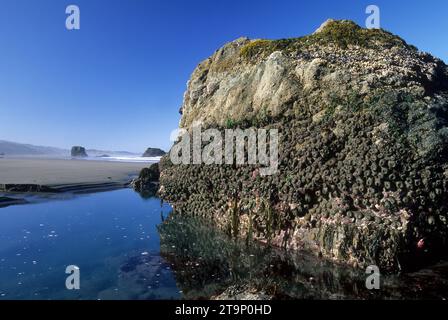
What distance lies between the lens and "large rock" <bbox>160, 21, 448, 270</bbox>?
12805mm

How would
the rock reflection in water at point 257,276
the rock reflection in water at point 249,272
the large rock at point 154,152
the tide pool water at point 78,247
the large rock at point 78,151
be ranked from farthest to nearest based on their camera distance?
1. the large rock at point 78,151
2. the large rock at point 154,152
3. the tide pool water at point 78,247
4. the rock reflection in water at point 249,272
5. the rock reflection in water at point 257,276

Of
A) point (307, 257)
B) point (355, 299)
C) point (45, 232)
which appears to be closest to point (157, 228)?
point (45, 232)

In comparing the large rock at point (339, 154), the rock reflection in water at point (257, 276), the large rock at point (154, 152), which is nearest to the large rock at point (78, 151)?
the large rock at point (154, 152)

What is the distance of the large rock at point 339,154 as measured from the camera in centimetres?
1280

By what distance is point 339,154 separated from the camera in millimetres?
15336

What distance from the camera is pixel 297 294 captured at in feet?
34.1

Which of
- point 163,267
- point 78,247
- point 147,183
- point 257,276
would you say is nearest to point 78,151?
point 147,183

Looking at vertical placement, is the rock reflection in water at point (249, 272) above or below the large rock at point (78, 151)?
below

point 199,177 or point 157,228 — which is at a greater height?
point 199,177

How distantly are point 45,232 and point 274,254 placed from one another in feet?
37.8

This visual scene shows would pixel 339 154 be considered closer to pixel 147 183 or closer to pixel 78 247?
pixel 78 247

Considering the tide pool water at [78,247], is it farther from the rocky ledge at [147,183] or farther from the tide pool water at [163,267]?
the rocky ledge at [147,183]
